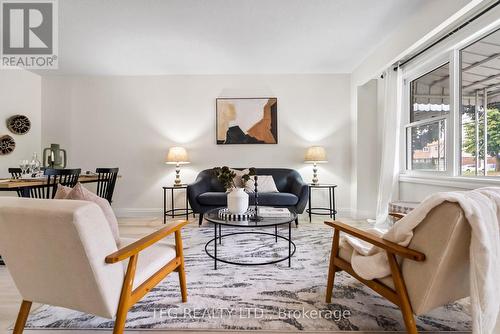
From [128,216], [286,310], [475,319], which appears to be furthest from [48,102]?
[475,319]

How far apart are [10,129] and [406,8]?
574cm

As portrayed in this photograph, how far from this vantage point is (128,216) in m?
4.11

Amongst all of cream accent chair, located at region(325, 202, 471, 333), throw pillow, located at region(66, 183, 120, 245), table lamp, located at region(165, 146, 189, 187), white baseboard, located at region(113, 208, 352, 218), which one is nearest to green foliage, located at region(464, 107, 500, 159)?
cream accent chair, located at region(325, 202, 471, 333)

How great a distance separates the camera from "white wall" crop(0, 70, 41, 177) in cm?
365

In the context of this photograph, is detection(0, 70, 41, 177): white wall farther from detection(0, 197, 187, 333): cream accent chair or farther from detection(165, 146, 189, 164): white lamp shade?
detection(0, 197, 187, 333): cream accent chair

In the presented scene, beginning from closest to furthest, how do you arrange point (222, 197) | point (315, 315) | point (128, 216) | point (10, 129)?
point (315, 315)
point (222, 197)
point (10, 129)
point (128, 216)

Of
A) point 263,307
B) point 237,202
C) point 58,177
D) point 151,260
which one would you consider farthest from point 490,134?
point 58,177

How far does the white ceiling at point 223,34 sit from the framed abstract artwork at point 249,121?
1.81 feet

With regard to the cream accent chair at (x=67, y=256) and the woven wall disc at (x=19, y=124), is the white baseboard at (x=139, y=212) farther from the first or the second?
the cream accent chair at (x=67, y=256)

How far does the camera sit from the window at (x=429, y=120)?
2.64 meters

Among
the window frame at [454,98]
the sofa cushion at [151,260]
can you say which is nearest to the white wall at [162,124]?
the window frame at [454,98]

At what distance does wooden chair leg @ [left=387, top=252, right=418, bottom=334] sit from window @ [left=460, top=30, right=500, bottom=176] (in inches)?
70.4

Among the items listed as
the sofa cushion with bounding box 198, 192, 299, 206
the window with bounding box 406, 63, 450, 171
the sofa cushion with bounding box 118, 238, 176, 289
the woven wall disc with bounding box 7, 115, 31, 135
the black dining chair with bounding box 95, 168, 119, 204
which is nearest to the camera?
the sofa cushion with bounding box 118, 238, 176, 289

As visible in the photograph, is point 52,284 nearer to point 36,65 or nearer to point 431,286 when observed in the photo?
point 431,286
